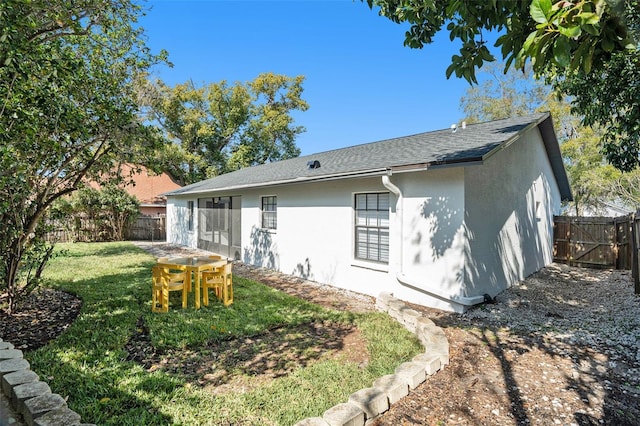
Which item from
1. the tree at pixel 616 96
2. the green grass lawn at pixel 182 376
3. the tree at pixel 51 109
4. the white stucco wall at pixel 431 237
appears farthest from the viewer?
the white stucco wall at pixel 431 237

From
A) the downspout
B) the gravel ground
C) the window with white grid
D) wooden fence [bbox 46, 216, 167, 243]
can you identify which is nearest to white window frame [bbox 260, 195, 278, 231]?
the window with white grid

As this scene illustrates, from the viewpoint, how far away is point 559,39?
1821 millimetres

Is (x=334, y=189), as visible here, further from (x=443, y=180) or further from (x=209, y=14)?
(x=209, y=14)

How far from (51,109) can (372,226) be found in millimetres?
6169

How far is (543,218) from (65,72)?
12.1 metres

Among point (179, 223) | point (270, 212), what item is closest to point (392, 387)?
point (270, 212)

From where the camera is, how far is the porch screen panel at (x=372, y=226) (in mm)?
7496

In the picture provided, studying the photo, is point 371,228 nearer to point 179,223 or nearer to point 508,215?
point 508,215

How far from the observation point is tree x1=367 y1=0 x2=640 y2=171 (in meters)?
1.80

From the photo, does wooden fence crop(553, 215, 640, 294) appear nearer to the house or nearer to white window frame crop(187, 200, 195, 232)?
the house

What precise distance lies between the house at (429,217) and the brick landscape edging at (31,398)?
223 inches

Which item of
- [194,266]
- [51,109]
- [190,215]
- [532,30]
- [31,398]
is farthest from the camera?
[190,215]

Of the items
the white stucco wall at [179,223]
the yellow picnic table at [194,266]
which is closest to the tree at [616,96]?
the yellow picnic table at [194,266]

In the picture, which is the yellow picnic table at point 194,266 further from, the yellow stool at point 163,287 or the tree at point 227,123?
the tree at point 227,123
